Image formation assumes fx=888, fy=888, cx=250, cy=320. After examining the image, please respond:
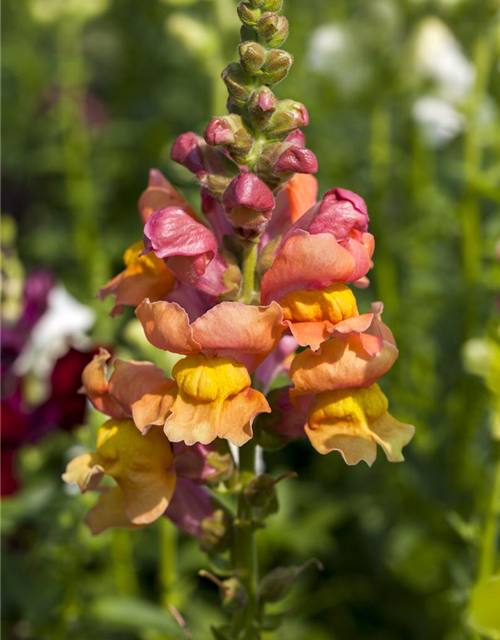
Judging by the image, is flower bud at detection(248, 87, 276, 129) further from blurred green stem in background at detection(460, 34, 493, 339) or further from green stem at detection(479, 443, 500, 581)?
blurred green stem in background at detection(460, 34, 493, 339)

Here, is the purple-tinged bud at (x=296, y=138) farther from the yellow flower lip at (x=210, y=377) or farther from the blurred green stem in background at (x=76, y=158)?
the blurred green stem in background at (x=76, y=158)

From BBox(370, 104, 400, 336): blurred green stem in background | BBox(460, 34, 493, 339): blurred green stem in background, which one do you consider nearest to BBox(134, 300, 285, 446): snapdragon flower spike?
BBox(460, 34, 493, 339): blurred green stem in background

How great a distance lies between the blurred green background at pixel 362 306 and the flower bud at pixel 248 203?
2.46 feet

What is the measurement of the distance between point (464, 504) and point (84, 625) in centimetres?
118

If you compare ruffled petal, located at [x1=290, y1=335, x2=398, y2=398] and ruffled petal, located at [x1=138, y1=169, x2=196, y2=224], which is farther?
ruffled petal, located at [x1=138, y1=169, x2=196, y2=224]

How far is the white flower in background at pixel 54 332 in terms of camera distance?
9.04 feet

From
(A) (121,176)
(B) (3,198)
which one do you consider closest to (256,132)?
(A) (121,176)

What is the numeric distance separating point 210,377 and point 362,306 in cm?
203

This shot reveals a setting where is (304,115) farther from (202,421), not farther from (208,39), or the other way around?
(208,39)

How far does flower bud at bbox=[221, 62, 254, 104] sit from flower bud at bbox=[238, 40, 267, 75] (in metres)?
0.02

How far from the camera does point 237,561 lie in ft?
4.92

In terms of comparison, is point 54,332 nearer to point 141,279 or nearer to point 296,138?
point 141,279

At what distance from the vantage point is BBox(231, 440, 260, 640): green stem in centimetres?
→ 146

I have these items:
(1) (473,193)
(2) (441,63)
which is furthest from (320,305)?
(2) (441,63)
